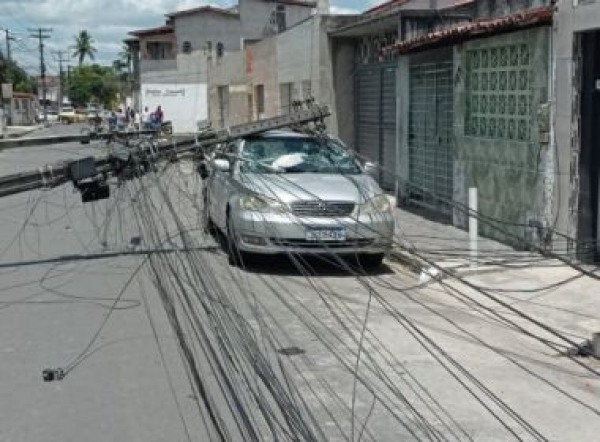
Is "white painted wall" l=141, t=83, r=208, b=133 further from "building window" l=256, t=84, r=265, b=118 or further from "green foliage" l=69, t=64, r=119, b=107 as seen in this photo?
"green foliage" l=69, t=64, r=119, b=107

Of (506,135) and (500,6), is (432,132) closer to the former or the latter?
(500,6)

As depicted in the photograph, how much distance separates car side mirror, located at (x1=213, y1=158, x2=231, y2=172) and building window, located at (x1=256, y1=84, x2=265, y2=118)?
23.9 m

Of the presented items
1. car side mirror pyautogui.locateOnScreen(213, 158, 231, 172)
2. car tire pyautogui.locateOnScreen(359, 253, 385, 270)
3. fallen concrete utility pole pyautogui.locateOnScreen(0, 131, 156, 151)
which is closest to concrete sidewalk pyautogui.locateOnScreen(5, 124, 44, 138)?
car side mirror pyautogui.locateOnScreen(213, 158, 231, 172)

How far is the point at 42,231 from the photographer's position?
45.6 feet

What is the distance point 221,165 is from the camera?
10.9 m

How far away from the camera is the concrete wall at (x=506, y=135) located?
34.9 ft

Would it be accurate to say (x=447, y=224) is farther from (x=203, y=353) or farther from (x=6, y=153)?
(x=6, y=153)

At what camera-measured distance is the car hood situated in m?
9.86

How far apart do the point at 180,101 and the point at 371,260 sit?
4806cm

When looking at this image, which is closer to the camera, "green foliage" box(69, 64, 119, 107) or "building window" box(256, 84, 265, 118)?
"building window" box(256, 84, 265, 118)

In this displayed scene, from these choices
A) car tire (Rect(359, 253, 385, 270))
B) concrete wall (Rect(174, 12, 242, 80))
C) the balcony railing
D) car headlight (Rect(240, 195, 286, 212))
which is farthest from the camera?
the balcony railing

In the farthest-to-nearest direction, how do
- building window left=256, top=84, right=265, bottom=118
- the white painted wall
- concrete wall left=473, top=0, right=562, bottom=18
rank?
the white painted wall, building window left=256, top=84, right=265, bottom=118, concrete wall left=473, top=0, right=562, bottom=18

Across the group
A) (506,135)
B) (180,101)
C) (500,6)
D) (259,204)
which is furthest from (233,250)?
(180,101)

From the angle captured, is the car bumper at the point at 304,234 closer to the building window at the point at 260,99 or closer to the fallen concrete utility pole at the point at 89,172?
the fallen concrete utility pole at the point at 89,172
